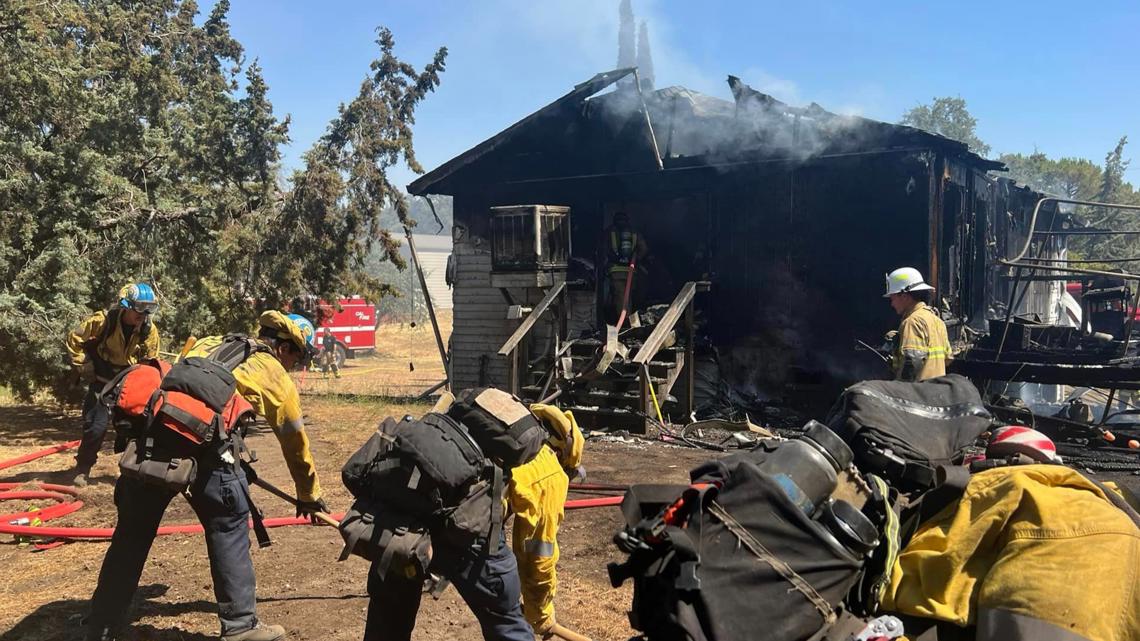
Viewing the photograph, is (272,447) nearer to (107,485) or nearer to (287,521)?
(107,485)

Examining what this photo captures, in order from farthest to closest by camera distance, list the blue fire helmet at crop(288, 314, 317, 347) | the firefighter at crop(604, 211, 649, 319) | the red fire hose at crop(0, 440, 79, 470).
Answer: the firefighter at crop(604, 211, 649, 319), the red fire hose at crop(0, 440, 79, 470), the blue fire helmet at crop(288, 314, 317, 347)

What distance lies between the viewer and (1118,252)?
30078 mm

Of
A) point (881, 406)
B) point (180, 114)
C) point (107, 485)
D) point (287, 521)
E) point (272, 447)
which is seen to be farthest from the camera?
point (180, 114)

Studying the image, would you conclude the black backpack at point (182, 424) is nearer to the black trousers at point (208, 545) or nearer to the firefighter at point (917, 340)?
the black trousers at point (208, 545)

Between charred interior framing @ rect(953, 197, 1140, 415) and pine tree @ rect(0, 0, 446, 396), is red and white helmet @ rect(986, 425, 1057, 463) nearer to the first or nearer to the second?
charred interior framing @ rect(953, 197, 1140, 415)

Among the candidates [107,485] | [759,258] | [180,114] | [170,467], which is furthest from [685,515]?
[180,114]

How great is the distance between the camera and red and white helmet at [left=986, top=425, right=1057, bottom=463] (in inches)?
82.0

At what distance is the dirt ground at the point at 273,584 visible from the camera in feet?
13.9

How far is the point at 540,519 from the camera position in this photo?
321cm

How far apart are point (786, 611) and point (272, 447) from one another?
8.97 metres

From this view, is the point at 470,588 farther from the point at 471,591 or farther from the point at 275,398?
the point at 275,398

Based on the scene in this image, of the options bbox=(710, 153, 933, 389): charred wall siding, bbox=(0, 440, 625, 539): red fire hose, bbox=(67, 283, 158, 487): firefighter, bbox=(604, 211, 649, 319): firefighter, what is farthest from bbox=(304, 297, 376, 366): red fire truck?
bbox=(0, 440, 625, 539): red fire hose

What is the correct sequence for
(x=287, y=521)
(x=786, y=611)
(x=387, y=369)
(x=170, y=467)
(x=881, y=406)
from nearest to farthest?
(x=786, y=611), (x=881, y=406), (x=170, y=467), (x=287, y=521), (x=387, y=369)

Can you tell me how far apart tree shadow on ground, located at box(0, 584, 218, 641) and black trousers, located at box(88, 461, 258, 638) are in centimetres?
29
